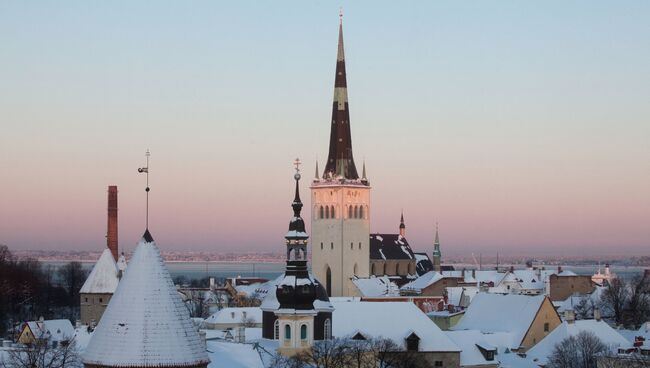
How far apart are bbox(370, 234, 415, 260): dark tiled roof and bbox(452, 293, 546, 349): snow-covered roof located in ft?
138

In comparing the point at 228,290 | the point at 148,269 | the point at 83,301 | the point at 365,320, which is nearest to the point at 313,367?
the point at 365,320

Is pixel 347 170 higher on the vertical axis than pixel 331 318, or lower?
higher

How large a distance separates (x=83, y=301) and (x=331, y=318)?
25618 mm

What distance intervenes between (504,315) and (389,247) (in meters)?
49.3

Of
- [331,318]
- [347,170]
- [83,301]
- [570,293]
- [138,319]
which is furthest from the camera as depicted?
[570,293]

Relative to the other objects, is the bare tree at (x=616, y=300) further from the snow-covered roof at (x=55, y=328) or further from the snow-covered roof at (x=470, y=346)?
the snow-covered roof at (x=55, y=328)

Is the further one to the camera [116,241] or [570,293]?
[570,293]

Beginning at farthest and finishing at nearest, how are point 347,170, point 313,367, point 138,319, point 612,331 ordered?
point 347,170 → point 612,331 → point 313,367 → point 138,319

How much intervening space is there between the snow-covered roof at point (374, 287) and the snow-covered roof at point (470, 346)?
122ft

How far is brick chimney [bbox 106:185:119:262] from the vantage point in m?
88.8

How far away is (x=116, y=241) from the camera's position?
294ft

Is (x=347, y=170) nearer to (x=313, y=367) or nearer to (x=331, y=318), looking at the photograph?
(x=331, y=318)

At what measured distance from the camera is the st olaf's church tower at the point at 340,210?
111688mm

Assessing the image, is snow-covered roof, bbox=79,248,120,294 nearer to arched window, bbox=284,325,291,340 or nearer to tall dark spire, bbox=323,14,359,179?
arched window, bbox=284,325,291,340
